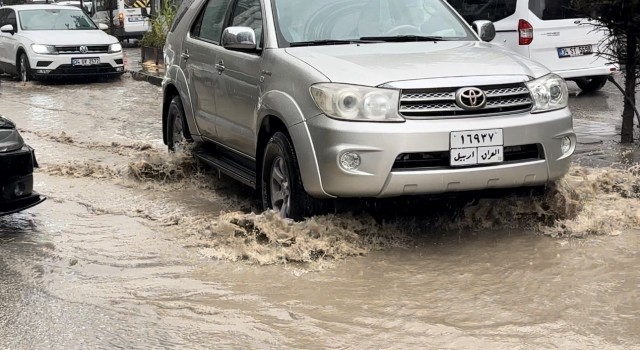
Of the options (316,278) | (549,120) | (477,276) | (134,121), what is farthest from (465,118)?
(134,121)

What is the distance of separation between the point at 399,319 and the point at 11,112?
10.7m

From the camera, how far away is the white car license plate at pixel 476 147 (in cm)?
504

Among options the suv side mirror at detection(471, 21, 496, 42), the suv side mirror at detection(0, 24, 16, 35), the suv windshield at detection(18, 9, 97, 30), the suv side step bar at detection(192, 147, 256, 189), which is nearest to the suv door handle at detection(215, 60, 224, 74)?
the suv side step bar at detection(192, 147, 256, 189)

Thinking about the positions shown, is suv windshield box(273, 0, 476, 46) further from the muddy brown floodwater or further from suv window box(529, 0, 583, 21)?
suv window box(529, 0, 583, 21)

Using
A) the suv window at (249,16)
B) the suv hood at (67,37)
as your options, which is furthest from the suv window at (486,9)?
the suv hood at (67,37)

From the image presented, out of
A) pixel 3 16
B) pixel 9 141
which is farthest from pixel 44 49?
pixel 9 141

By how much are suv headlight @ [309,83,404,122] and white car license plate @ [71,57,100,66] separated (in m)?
13.6

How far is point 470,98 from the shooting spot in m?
5.11

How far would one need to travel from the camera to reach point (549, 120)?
533 cm

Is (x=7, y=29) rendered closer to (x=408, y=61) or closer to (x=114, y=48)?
(x=114, y=48)

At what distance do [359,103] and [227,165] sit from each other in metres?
2.02

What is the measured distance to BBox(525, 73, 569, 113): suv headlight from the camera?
5.36m

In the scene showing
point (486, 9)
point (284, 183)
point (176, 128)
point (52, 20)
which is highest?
point (486, 9)

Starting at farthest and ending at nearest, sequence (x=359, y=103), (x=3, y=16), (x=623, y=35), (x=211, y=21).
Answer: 1. (x=3, y=16)
2. (x=623, y=35)
3. (x=211, y=21)
4. (x=359, y=103)
